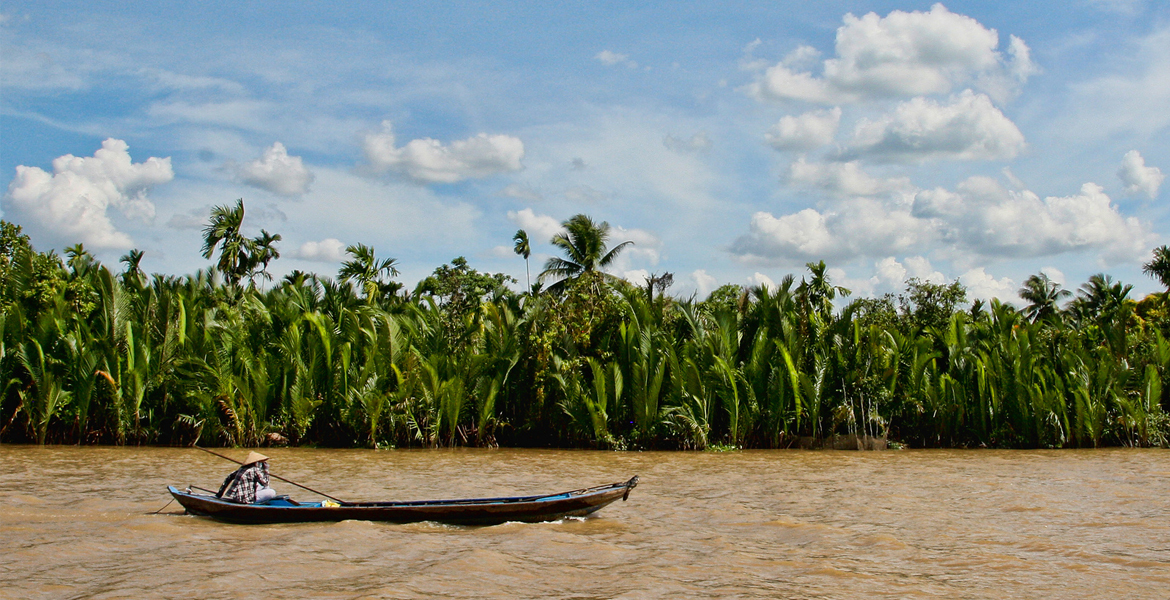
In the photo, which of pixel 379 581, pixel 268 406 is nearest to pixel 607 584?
pixel 379 581

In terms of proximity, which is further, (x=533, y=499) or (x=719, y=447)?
(x=719, y=447)

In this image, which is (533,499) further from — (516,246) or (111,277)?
(516,246)

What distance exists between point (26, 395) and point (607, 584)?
59.8 ft

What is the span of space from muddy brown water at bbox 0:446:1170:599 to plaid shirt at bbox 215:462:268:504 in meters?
0.54

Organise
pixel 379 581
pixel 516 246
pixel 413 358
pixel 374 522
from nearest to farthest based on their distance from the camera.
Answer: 1. pixel 379 581
2. pixel 374 522
3. pixel 413 358
4. pixel 516 246

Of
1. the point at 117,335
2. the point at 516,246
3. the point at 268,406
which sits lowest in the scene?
the point at 268,406

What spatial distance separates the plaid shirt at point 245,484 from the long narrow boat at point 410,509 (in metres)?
0.24

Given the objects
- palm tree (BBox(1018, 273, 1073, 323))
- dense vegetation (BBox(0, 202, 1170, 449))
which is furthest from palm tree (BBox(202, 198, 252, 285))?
palm tree (BBox(1018, 273, 1073, 323))

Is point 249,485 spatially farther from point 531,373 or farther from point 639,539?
point 531,373

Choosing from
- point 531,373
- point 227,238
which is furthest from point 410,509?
point 227,238

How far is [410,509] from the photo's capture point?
10.7 m

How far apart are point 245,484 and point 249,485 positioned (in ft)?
0.22

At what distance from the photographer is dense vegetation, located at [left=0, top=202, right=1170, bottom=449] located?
20984mm

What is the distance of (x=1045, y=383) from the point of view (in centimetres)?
2281
